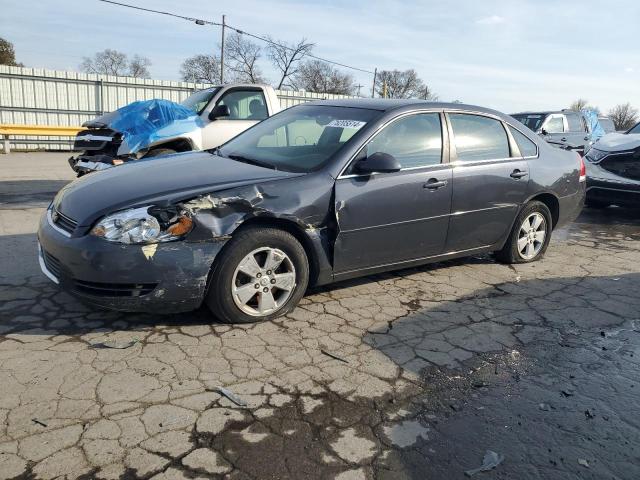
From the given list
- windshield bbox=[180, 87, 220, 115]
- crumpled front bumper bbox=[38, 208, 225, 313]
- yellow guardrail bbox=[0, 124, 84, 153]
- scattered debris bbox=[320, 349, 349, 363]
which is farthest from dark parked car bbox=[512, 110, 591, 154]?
yellow guardrail bbox=[0, 124, 84, 153]

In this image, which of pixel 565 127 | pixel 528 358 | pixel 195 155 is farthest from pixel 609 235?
pixel 565 127

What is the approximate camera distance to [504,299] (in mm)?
4500

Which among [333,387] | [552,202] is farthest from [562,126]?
[333,387]

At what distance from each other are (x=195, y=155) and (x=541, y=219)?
3610 millimetres

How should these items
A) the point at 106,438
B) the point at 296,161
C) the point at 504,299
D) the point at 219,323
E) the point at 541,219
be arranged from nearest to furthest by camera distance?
the point at 106,438 → the point at 219,323 → the point at 296,161 → the point at 504,299 → the point at 541,219

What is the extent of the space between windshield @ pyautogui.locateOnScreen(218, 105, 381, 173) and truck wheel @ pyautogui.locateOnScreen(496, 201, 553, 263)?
2044 mm

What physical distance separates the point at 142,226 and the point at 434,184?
7.80 ft

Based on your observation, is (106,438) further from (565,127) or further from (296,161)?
(565,127)

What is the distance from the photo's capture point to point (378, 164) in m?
3.90

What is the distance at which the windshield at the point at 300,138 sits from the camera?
4.10 metres

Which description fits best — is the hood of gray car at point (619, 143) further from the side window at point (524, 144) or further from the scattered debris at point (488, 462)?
the scattered debris at point (488, 462)

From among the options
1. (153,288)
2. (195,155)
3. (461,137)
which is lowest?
(153,288)

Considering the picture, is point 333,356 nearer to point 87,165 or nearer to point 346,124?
point 346,124

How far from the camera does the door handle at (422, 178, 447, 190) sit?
4.32 m
